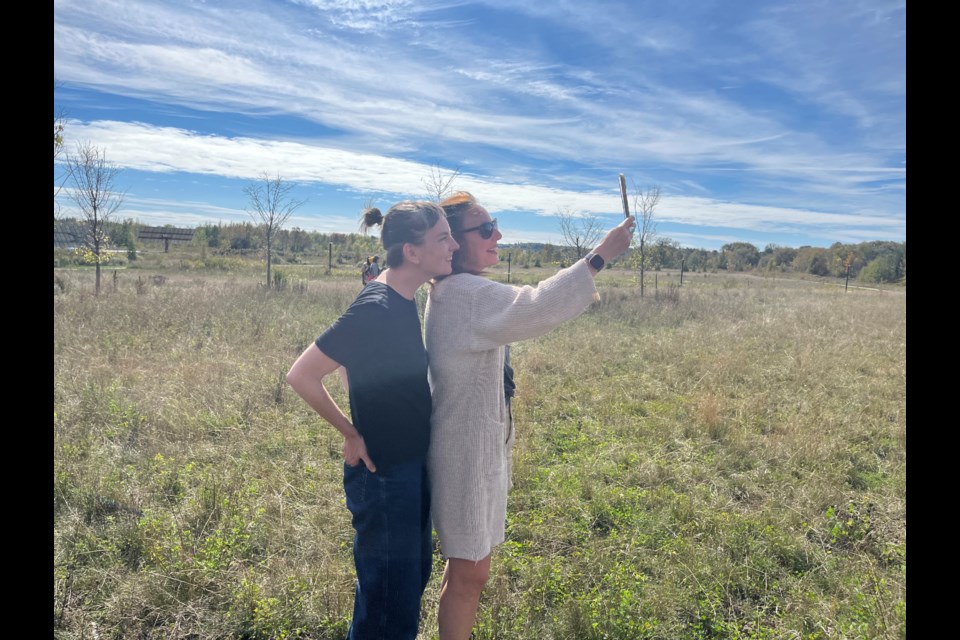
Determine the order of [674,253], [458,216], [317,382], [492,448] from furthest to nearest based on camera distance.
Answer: [674,253] < [458,216] < [492,448] < [317,382]

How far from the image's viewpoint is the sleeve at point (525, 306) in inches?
70.8

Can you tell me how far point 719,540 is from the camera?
11.5 ft

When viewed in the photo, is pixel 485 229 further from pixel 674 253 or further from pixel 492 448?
pixel 674 253

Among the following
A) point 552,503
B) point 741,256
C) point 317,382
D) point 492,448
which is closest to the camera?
point 317,382

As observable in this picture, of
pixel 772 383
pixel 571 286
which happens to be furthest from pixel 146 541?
pixel 772 383

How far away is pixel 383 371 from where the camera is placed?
1796mm

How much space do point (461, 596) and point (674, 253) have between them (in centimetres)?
5806

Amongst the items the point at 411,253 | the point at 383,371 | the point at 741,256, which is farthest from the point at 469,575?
the point at 741,256

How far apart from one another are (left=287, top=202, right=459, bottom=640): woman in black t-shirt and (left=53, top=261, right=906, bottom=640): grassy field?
960 millimetres

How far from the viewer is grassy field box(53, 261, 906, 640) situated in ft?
9.00

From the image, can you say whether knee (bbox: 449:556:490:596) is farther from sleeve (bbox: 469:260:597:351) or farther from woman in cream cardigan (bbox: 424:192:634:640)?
sleeve (bbox: 469:260:597:351)

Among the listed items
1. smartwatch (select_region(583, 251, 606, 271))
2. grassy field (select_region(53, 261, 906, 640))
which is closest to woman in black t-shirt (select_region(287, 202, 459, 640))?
smartwatch (select_region(583, 251, 606, 271))

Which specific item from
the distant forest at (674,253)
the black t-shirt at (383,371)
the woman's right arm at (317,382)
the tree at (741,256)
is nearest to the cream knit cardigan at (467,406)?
the black t-shirt at (383,371)

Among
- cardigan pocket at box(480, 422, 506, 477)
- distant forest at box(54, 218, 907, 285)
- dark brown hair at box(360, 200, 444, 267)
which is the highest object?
distant forest at box(54, 218, 907, 285)
